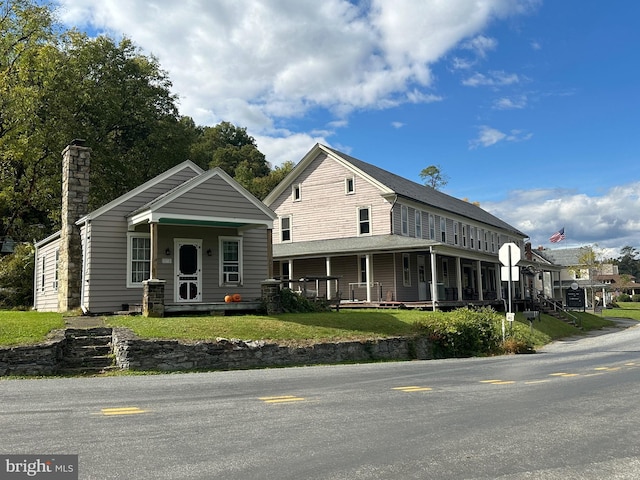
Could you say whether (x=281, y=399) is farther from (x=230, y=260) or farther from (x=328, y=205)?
(x=328, y=205)

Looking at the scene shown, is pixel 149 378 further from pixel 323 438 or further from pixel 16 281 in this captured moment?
pixel 16 281

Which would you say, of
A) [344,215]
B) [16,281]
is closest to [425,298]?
[344,215]

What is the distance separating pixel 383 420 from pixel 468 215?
33.9 meters

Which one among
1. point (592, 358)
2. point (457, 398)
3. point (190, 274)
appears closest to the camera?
point (457, 398)

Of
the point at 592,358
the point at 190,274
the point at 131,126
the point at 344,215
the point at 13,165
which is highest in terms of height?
the point at 131,126

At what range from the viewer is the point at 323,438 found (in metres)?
6.10

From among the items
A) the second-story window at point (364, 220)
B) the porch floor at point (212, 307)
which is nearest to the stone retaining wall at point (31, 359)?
the porch floor at point (212, 307)

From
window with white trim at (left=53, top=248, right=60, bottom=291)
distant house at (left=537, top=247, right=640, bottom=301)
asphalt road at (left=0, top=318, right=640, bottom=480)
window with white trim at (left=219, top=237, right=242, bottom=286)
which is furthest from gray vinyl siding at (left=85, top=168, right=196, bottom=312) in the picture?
distant house at (left=537, top=247, right=640, bottom=301)

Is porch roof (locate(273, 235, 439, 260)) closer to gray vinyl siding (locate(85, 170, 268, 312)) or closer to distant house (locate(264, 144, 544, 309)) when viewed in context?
distant house (locate(264, 144, 544, 309))

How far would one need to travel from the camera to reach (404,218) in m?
31.5

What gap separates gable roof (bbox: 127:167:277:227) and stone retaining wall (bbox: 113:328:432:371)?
475 centimetres

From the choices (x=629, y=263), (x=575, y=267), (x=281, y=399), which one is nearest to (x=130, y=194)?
(x=281, y=399)

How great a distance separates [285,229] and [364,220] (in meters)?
5.43

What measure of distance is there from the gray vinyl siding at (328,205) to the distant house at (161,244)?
34.0 feet
